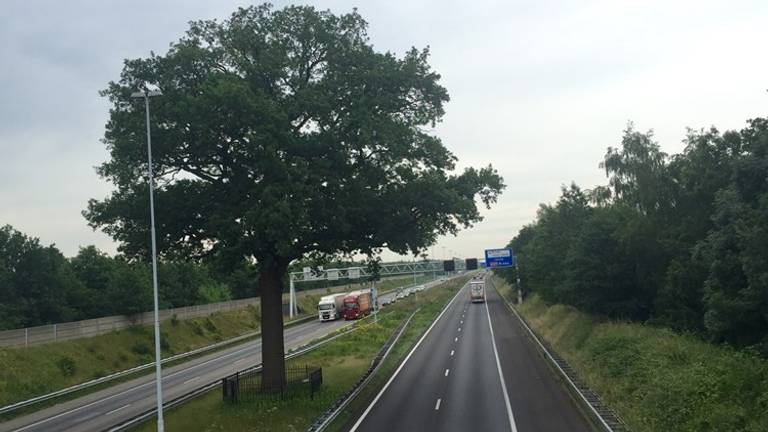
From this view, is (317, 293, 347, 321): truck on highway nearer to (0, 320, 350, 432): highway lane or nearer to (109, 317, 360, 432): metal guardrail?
(0, 320, 350, 432): highway lane

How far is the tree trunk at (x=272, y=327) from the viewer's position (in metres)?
28.9

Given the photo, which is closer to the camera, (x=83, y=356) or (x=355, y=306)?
(x=83, y=356)

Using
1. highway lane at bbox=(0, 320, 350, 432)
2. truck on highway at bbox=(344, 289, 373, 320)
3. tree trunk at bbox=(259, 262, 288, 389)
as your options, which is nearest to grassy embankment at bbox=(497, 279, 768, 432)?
tree trunk at bbox=(259, 262, 288, 389)

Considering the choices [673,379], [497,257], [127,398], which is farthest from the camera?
[497,257]

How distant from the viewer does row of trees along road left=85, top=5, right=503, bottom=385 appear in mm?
24859

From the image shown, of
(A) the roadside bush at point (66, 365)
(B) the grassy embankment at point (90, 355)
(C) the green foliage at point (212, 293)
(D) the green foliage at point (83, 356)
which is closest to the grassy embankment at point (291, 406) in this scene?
(D) the green foliage at point (83, 356)

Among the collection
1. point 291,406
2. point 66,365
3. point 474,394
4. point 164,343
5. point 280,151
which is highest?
point 280,151

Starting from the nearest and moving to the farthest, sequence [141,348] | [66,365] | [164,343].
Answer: [66,365]
[141,348]
[164,343]

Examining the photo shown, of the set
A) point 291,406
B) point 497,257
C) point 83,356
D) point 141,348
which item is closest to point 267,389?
point 291,406

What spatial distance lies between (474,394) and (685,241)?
18.7 m

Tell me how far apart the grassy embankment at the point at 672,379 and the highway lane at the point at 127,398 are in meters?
23.3

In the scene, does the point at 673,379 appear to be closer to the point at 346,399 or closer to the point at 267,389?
the point at 346,399

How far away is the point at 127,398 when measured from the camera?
118ft

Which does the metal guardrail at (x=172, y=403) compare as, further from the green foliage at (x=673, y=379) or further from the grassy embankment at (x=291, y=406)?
the green foliage at (x=673, y=379)
